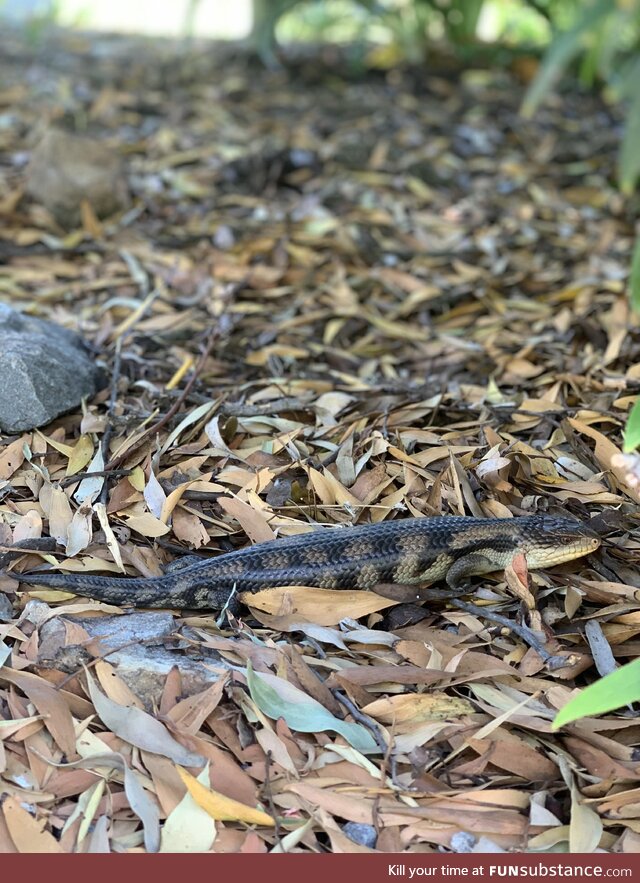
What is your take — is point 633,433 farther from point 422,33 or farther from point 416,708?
point 422,33

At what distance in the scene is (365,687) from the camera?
8.51 feet

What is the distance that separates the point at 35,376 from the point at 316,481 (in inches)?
45.4

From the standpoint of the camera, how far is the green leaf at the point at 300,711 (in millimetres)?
2432

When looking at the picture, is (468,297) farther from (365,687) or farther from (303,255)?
(365,687)

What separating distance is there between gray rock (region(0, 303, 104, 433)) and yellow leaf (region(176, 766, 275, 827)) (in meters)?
1.68

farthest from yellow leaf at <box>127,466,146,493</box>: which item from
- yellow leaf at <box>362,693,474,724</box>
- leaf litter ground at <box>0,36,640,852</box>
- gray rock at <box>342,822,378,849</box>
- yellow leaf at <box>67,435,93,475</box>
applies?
gray rock at <box>342,822,378,849</box>

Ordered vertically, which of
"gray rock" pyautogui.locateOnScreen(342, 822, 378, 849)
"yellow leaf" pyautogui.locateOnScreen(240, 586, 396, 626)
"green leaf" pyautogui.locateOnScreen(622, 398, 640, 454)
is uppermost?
"green leaf" pyautogui.locateOnScreen(622, 398, 640, 454)

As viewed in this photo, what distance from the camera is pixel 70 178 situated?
5.35 metres

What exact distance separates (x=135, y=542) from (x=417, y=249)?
123 inches

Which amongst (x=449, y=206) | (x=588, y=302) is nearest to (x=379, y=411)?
(x=588, y=302)

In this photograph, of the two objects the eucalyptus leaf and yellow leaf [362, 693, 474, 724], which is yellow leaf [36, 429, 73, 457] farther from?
the eucalyptus leaf

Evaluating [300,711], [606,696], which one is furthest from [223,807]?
[606,696]

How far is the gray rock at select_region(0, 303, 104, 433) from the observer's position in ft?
11.1

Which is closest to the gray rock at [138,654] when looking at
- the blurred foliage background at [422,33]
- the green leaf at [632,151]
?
the green leaf at [632,151]
